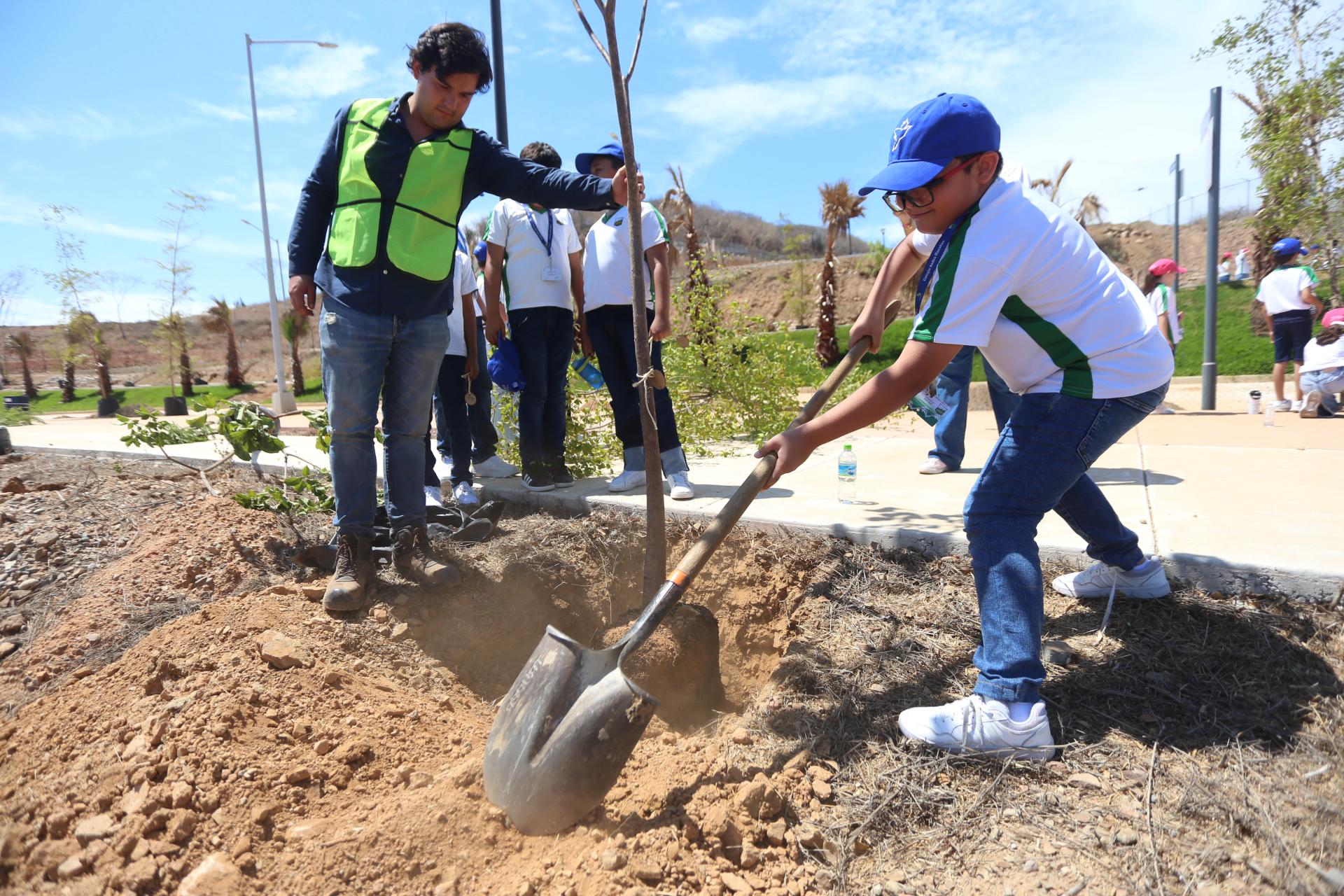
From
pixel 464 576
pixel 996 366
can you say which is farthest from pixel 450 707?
pixel 996 366

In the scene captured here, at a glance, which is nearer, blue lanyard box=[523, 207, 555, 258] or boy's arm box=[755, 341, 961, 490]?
boy's arm box=[755, 341, 961, 490]

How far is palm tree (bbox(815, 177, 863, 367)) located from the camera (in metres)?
19.4

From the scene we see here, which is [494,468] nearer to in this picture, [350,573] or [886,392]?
[350,573]

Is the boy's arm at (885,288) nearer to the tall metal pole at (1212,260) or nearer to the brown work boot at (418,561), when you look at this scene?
the brown work boot at (418,561)

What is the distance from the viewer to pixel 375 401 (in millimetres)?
3096

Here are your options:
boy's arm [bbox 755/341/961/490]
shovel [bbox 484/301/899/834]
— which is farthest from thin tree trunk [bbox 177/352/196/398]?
boy's arm [bbox 755/341/961/490]

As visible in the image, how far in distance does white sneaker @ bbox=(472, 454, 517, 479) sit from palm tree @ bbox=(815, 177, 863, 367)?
49.9 ft

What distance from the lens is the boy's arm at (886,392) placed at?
6.36 feet

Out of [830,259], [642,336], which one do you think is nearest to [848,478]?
[642,336]

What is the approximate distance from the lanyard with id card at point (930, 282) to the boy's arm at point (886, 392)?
0.05 m

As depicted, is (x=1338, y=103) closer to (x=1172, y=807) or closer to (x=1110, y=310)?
(x=1110, y=310)

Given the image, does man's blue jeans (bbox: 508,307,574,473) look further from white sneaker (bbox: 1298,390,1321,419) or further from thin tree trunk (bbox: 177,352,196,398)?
thin tree trunk (bbox: 177,352,196,398)

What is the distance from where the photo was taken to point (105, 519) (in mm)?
4375

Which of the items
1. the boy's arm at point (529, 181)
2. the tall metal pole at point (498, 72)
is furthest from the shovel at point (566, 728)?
the tall metal pole at point (498, 72)
